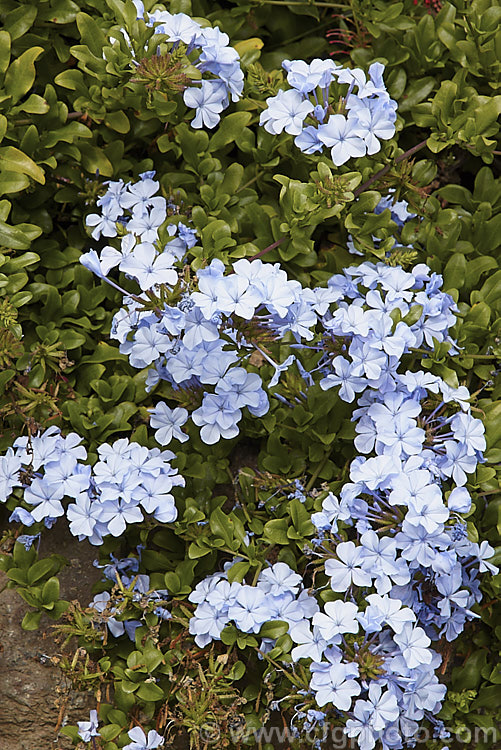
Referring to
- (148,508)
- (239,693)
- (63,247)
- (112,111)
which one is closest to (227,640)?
(239,693)

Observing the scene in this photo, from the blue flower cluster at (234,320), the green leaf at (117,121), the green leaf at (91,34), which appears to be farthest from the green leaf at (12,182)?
the green leaf at (91,34)

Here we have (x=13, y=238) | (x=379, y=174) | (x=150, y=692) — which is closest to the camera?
(x=150, y=692)

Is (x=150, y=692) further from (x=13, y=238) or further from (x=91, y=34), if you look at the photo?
(x=91, y=34)

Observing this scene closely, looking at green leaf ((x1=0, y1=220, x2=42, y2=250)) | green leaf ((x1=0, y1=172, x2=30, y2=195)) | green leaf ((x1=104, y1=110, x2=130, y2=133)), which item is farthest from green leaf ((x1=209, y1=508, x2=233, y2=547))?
green leaf ((x1=104, y1=110, x2=130, y2=133))

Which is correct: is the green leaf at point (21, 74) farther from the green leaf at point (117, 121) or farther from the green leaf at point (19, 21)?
the green leaf at point (117, 121)

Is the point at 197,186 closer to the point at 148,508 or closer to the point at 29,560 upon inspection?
the point at 148,508

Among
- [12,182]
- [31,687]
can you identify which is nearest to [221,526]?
[31,687]
